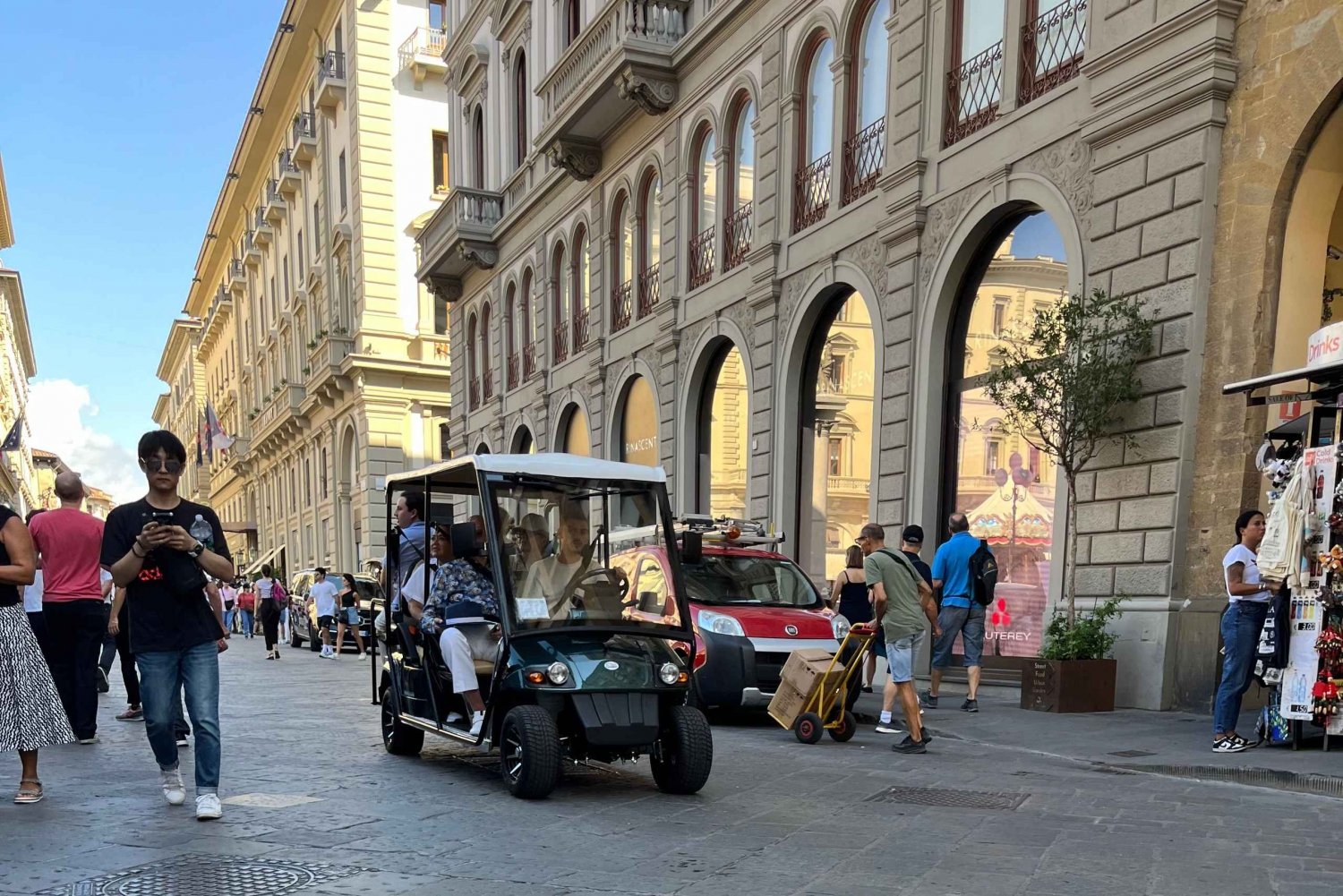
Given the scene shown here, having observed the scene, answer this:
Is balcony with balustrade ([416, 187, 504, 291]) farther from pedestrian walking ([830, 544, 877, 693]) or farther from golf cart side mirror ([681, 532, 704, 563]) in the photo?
golf cart side mirror ([681, 532, 704, 563])

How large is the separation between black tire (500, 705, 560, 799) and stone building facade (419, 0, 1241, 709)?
6332 mm

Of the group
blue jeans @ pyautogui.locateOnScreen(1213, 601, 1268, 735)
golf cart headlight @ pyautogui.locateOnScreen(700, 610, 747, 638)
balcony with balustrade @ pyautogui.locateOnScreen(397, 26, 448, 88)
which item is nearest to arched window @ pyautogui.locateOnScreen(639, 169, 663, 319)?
golf cart headlight @ pyautogui.locateOnScreen(700, 610, 747, 638)

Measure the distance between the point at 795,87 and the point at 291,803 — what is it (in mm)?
13690

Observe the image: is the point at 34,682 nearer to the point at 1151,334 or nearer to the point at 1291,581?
the point at 1291,581

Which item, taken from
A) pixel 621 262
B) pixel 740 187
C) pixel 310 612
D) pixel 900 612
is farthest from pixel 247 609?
pixel 900 612

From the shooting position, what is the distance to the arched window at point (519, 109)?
1121 inches

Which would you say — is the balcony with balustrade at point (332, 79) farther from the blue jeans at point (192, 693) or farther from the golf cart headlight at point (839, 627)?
the blue jeans at point (192, 693)

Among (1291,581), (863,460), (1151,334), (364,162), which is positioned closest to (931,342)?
(863,460)

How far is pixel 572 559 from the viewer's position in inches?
291

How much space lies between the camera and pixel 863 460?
1638 cm

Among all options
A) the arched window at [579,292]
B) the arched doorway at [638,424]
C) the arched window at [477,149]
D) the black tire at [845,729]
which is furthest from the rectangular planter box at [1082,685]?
the arched window at [477,149]

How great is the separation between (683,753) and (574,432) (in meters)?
19.9

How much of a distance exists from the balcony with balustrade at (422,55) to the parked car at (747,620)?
106 feet

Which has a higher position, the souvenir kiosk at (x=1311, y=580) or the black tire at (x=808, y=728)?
the souvenir kiosk at (x=1311, y=580)
